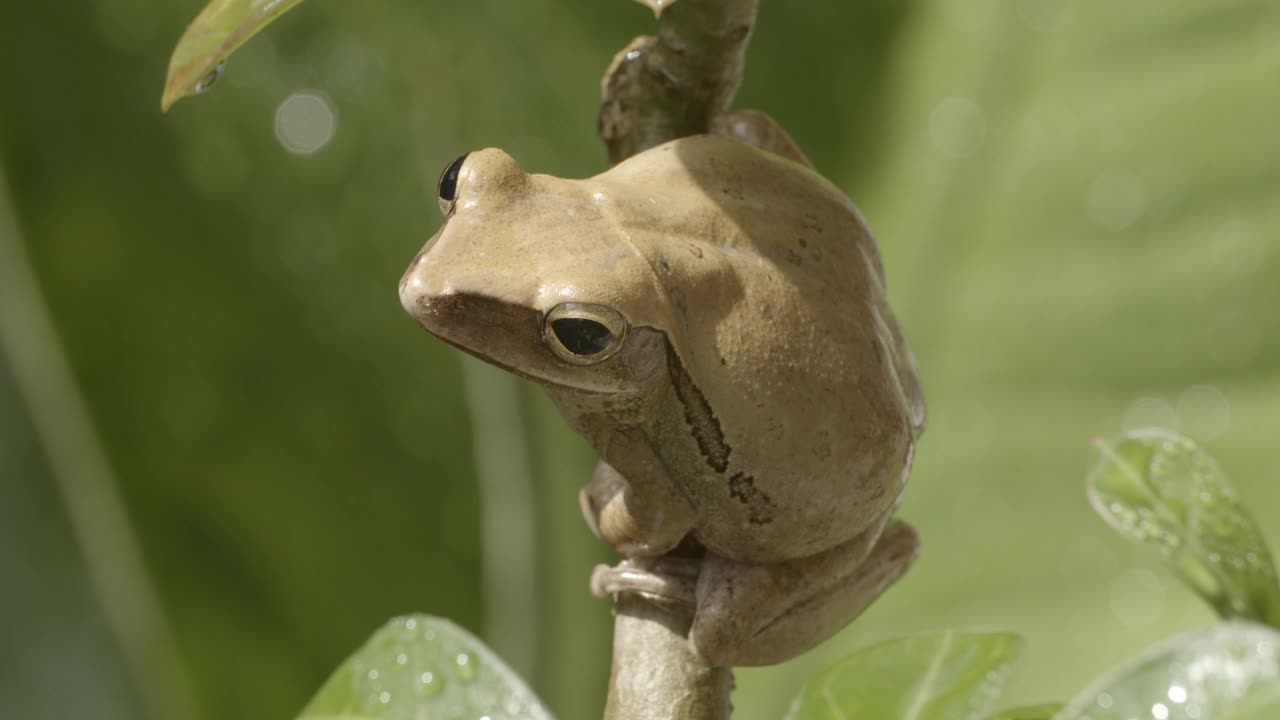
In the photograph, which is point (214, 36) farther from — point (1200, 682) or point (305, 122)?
point (305, 122)

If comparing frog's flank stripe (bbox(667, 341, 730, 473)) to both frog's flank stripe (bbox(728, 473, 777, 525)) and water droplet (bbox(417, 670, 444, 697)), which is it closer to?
frog's flank stripe (bbox(728, 473, 777, 525))

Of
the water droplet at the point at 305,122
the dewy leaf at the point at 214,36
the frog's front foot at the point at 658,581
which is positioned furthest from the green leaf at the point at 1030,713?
the water droplet at the point at 305,122

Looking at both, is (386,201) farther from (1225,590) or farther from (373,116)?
(1225,590)

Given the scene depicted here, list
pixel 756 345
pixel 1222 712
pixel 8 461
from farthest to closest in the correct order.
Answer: pixel 8 461
pixel 756 345
pixel 1222 712

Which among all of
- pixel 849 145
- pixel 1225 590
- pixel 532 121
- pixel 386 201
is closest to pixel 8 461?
pixel 386 201

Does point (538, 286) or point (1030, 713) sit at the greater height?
point (538, 286)

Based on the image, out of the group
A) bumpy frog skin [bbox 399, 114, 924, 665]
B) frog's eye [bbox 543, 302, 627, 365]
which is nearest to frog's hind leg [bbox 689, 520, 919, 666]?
bumpy frog skin [bbox 399, 114, 924, 665]

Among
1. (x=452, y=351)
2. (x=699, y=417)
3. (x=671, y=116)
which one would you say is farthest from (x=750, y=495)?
(x=452, y=351)
